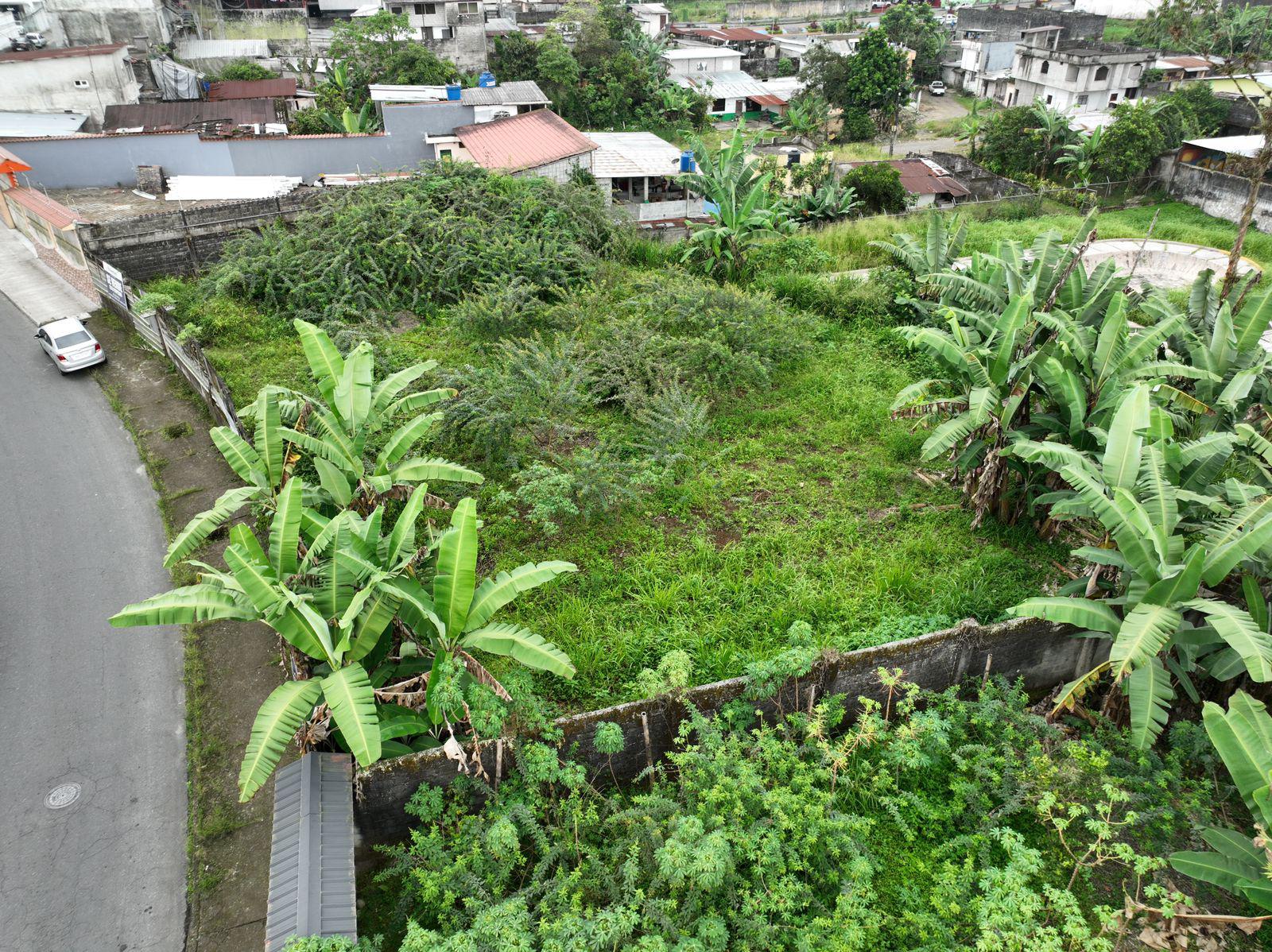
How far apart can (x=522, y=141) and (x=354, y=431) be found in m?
18.2

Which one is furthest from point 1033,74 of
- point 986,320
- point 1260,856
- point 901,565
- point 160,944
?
point 160,944

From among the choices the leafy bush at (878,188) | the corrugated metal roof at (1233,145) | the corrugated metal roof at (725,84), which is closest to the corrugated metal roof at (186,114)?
the leafy bush at (878,188)

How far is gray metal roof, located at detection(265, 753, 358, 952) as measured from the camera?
→ 5293 millimetres

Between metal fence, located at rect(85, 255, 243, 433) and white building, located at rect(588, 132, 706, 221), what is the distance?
13.6 m

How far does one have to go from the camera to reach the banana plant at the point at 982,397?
8.67 m

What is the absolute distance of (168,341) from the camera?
556 inches

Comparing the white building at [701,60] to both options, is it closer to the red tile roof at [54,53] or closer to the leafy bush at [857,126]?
the leafy bush at [857,126]

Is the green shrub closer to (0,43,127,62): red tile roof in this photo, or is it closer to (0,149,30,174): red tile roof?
(0,149,30,174): red tile roof

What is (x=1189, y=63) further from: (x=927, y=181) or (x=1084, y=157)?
(x=927, y=181)

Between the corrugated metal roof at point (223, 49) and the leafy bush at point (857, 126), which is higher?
the corrugated metal roof at point (223, 49)

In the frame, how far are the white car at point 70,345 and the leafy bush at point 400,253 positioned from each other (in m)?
2.44

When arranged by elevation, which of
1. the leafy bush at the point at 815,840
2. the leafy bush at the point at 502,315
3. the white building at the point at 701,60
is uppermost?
the white building at the point at 701,60

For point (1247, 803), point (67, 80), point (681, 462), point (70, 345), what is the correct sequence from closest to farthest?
point (1247, 803) < point (681, 462) < point (70, 345) < point (67, 80)

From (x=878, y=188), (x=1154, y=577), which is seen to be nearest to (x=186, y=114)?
(x=878, y=188)
